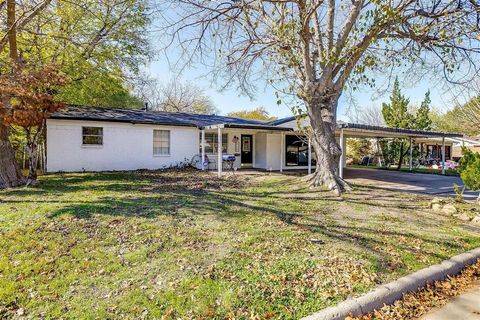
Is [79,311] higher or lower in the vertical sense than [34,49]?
lower

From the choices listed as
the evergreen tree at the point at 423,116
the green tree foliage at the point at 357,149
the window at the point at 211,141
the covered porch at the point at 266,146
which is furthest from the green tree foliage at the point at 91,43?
the evergreen tree at the point at 423,116

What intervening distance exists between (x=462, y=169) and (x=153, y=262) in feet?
29.1

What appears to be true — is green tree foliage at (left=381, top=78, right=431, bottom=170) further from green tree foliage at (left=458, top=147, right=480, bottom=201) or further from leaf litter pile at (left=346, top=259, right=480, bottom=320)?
leaf litter pile at (left=346, top=259, right=480, bottom=320)

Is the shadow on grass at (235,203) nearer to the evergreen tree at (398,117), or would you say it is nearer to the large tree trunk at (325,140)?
the large tree trunk at (325,140)

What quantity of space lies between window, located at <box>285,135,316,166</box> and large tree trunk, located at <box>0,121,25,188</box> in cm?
1293

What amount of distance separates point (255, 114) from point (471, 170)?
33149 millimetres

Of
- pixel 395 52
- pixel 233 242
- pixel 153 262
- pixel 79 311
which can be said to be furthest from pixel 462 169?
pixel 79 311

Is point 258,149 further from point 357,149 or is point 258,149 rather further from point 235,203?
point 357,149

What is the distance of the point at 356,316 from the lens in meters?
3.18

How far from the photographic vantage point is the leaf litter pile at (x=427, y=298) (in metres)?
3.29

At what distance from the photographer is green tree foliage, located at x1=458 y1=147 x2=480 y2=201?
8.01m

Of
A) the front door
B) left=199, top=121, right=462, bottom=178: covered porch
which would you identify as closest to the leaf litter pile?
left=199, top=121, right=462, bottom=178: covered porch

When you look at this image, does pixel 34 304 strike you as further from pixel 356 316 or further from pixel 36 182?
pixel 36 182

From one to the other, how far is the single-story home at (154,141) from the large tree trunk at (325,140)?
3.19m
